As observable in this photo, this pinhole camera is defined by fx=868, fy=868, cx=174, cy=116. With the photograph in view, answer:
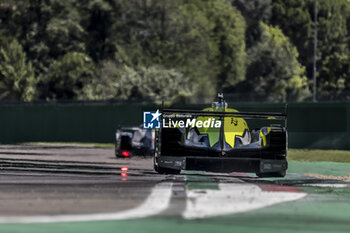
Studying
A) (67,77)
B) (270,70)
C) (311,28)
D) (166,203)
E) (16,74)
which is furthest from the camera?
(311,28)

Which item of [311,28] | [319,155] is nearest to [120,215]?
[319,155]

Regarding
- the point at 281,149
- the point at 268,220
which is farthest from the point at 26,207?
the point at 281,149

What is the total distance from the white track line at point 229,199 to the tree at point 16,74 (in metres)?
53.2

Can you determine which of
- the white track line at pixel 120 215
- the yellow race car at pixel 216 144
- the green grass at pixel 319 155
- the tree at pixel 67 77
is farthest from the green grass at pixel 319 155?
the tree at pixel 67 77

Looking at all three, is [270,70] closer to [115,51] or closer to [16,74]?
[115,51]

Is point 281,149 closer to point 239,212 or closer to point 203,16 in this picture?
point 239,212

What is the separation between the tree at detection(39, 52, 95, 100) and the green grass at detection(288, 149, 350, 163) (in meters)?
33.9

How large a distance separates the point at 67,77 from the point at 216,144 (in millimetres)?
52977

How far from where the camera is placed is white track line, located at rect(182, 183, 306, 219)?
1192 cm

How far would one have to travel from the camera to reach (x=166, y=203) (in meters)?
12.8

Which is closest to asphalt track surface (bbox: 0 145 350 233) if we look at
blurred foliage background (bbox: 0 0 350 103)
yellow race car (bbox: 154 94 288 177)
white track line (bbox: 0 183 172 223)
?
white track line (bbox: 0 183 172 223)

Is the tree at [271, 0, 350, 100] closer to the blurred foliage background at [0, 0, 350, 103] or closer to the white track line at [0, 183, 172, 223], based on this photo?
the blurred foliage background at [0, 0, 350, 103]

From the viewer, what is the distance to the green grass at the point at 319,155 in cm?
3266

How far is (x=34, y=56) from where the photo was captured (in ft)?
241
